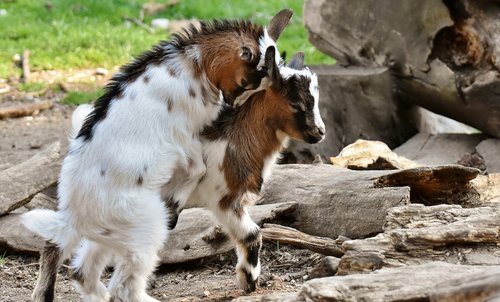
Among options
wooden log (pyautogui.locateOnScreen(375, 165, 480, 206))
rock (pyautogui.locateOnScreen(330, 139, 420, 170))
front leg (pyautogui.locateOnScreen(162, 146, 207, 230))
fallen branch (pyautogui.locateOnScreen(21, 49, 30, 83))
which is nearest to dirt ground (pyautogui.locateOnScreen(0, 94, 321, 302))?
front leg (pyautogui.locateOnScreen(162, 146, 207, 230))

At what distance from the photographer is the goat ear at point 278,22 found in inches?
230

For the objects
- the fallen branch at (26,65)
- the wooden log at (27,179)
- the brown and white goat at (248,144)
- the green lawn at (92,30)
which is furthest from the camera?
the green lawn at (92,30)

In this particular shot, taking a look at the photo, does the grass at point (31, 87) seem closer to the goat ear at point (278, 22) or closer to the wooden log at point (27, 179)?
the wooden log at point (27, 179)

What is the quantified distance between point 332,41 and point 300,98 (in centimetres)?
344

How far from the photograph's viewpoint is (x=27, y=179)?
6590 millimetres

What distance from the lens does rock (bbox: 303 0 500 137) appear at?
301 inches

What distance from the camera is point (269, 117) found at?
5.57m

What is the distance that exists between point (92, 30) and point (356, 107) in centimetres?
450

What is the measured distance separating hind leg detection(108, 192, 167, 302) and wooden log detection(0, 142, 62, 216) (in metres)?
1.59

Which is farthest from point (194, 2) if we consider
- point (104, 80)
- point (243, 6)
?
point (104, 80)

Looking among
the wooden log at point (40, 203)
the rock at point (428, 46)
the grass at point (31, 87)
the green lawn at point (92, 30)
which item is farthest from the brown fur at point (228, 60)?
the green lawn at point (92, 30)

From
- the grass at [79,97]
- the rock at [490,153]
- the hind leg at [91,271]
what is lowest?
the grass at [79,97]

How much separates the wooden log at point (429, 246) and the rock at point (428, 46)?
9.76 ft

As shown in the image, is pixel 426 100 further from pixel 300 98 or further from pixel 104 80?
pixel 104 80
